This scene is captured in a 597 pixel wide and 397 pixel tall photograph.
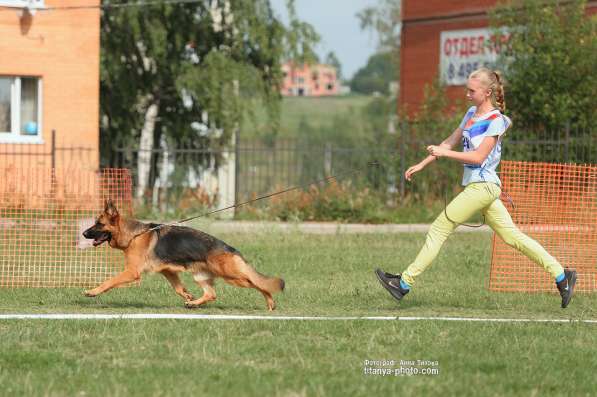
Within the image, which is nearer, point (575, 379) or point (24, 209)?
point (575, 379)

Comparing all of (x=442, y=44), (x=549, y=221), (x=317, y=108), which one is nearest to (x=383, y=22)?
(x=442, y=44)

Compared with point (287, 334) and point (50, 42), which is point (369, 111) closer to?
point (50, 42)

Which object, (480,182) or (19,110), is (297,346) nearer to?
(480,182)

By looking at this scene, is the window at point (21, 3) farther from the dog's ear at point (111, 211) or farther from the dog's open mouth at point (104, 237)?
the dog's open mouth at point (104, 237)

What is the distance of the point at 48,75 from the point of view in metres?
24.2

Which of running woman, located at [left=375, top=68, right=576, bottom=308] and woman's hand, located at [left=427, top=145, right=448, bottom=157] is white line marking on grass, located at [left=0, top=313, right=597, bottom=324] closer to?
running woman, located at [left=375, top=68, right=576, bottom=308]

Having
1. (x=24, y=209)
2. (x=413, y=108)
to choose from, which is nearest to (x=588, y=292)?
(x=24, y=209)

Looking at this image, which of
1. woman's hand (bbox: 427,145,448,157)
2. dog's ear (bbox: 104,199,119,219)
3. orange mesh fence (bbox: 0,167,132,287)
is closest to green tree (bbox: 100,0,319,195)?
orange mesh fence (bbox: 0,167,132,287)

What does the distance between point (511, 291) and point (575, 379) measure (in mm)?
4548

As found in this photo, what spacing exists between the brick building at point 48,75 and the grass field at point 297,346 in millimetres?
13570

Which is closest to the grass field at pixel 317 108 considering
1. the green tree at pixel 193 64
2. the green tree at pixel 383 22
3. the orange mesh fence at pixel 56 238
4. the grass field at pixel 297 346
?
the green tree at pixel 383 22

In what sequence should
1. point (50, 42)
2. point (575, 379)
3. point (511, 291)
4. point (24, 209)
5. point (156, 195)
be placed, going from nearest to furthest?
point (575, 379) → point (511, 291) → point (24, 209) → point (50, 42) → point (156, 195)

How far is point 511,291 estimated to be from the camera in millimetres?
11234

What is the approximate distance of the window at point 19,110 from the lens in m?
23.9
